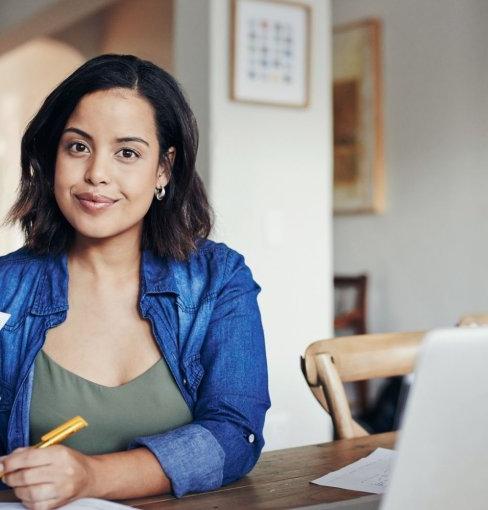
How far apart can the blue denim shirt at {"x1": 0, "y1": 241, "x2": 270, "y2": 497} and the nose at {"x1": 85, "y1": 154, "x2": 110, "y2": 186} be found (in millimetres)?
191

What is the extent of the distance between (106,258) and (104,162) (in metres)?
0.20

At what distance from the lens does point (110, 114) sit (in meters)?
1.42

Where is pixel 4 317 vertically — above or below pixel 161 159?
below

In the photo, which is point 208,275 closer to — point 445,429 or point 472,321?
point 472,321

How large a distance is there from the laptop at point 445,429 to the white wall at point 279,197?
2.32 meters

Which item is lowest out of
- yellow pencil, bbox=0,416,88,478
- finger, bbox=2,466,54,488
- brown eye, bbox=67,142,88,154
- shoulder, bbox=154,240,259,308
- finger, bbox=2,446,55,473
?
finger, bbox=2,466,54,488

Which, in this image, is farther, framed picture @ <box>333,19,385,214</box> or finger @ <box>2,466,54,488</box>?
framed picture @ <box>333,19,385,214</box>

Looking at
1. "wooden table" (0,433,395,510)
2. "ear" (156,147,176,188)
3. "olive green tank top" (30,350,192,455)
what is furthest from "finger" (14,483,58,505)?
"ear" (156,147,176,188)

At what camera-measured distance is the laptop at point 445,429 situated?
0.67 metres

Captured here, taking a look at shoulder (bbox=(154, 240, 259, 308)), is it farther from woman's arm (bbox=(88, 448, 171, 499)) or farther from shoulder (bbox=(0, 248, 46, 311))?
woman's arm (bbox=(88, 448, 171, 499))

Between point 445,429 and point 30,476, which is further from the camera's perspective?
point 30,476

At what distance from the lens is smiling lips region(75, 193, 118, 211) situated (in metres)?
1.41

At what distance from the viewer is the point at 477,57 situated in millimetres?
4441

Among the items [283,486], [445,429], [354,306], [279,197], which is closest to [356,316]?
[354,306]
